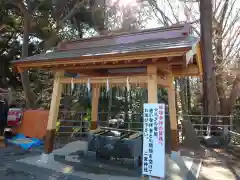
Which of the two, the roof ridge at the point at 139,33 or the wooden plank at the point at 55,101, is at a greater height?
the roof ridge at the point at 139,33

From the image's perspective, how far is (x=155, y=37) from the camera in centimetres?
463

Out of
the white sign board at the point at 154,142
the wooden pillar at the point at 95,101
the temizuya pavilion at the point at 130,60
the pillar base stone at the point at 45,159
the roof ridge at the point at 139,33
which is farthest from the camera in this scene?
the wooden pillar at the point at 95,101

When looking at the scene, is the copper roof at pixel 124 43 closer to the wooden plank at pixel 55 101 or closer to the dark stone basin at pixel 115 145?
the wooden plank at pixel 55 101

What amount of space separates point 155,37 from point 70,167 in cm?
323

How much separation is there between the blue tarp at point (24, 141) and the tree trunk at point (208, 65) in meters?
6.22

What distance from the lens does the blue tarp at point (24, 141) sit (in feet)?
20.7

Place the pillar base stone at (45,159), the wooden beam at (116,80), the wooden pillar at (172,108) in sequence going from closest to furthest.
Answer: the wooden beam at (116,80) < the pillar base stone at (45,159) < the wooden pillar at (172,108)

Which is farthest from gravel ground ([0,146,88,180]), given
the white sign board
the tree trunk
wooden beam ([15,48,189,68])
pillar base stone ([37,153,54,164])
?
the tree trunk

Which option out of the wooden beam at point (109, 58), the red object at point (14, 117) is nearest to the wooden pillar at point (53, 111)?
the wooden beam at point (109, 58)

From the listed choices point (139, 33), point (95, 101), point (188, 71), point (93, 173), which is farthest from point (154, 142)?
point (95, 101)

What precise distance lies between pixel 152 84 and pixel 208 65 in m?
5.50

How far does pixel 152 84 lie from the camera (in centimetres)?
395

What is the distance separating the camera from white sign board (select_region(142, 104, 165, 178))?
11.6 ft

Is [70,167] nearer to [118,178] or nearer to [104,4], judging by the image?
[118,178]
